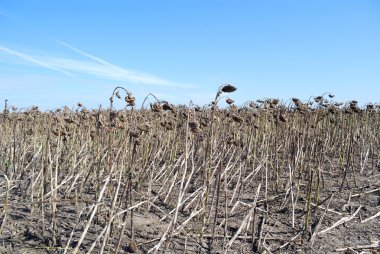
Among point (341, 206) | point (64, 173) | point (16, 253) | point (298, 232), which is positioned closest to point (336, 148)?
point (341, 206)

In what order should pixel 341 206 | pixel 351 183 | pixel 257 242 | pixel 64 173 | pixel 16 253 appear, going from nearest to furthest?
pixel 16 253 → pixel 257 242 → pixel 341 206 → pixel 351 183 → pixel 64 173

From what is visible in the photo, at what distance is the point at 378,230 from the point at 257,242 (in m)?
1.29

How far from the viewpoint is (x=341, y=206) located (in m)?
4.06

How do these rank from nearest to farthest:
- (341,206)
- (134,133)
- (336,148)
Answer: (134,133)
(341,206)
(336,148)

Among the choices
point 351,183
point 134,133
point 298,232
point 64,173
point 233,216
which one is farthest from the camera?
point 64,173

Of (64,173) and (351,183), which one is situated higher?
(351,183)

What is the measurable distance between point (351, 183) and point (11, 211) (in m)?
4.19

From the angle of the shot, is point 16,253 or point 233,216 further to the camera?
point 233,216

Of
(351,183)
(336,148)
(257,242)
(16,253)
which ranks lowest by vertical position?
(16,253)

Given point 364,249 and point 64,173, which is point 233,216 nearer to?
point 364,249

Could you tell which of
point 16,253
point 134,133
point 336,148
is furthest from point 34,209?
→ point 336,148

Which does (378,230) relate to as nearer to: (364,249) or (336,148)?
(364,249)

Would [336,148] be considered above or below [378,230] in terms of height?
above

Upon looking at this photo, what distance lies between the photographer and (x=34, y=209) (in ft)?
11.9
